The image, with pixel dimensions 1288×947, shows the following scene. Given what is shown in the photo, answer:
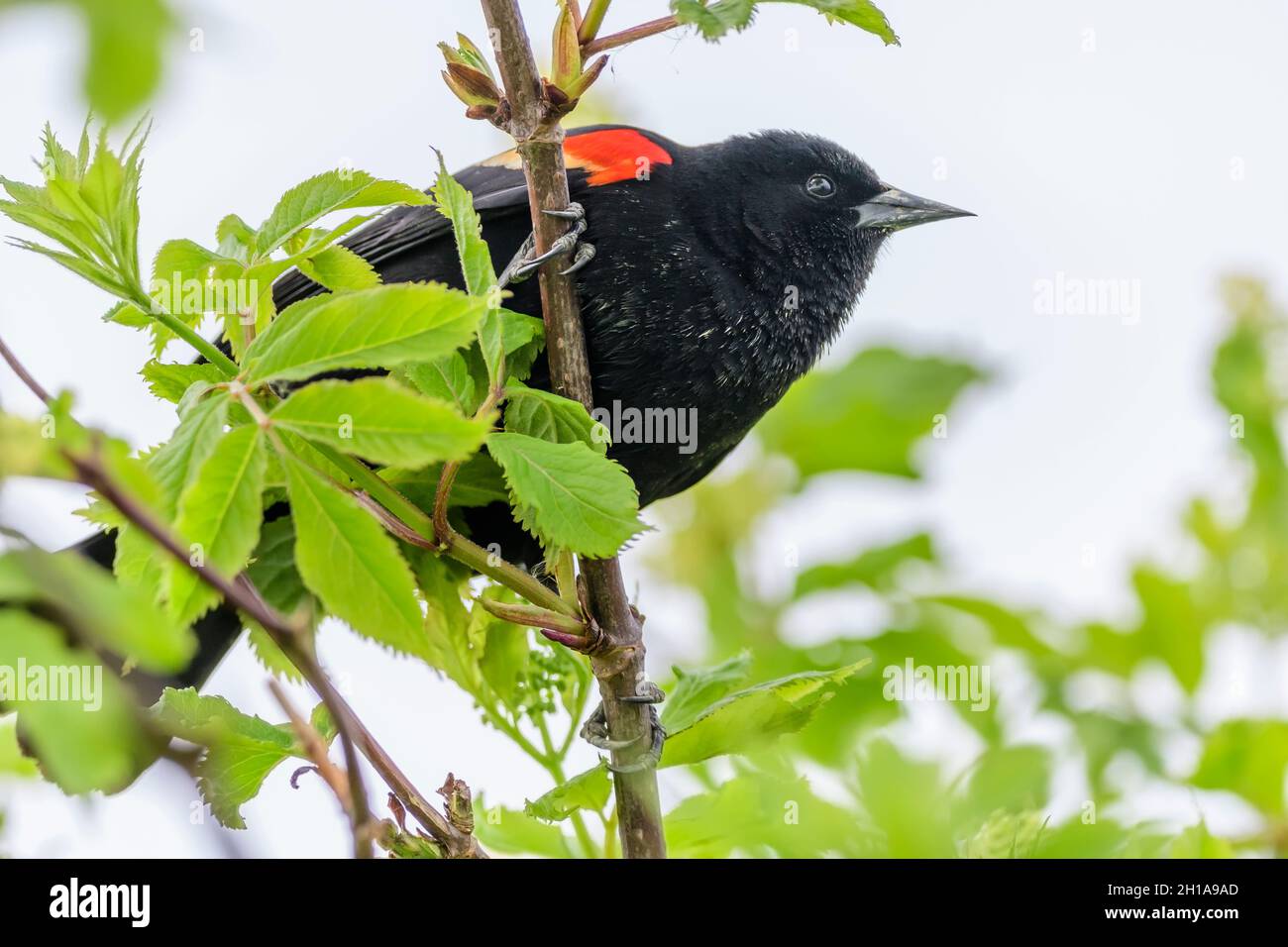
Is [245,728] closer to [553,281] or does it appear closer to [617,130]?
[553,281]

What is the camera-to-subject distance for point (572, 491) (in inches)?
72.5

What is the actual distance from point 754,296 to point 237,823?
1.97 meters

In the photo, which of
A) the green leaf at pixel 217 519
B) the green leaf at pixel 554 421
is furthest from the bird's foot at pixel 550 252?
the green leaf at pixel 217 519

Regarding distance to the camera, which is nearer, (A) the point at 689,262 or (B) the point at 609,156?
(A) the point at 689,262

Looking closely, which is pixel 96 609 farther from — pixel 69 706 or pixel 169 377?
pixel 169 377

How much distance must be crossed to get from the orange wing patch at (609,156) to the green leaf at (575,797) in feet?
5.75

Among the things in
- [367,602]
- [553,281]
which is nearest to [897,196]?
[553,281]

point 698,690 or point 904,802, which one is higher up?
point 698,690

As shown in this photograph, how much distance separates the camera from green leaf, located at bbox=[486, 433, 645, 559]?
Result: 1.82 meters

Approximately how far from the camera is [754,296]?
344 centimetres

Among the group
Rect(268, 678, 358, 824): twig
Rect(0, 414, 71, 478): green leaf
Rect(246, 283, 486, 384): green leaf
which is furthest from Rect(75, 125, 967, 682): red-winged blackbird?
Rect(0, 414, 71, 478): green leaf

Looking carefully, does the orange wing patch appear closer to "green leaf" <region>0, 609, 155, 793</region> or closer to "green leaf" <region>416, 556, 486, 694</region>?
"green leaf" <region>416, 556, 486, 694</region>

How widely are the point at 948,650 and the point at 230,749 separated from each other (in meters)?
1.58

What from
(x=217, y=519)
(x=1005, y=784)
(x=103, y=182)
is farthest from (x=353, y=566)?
(x=1005, y=784)
